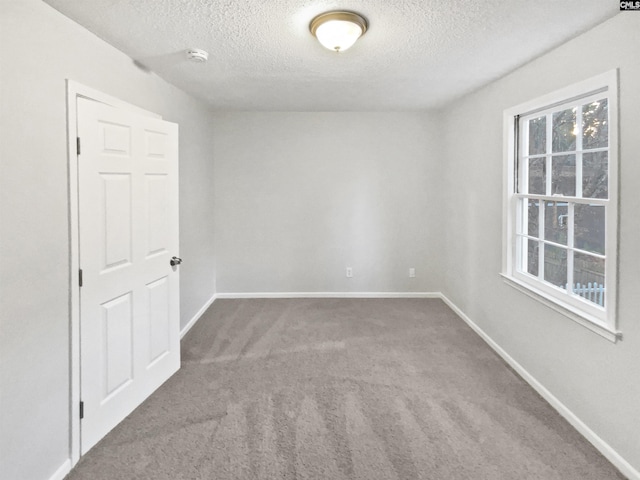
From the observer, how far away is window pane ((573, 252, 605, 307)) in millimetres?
2227

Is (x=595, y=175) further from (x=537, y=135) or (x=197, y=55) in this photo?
(x=197, y=55)

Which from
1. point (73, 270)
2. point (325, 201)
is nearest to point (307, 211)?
point (325, 201)

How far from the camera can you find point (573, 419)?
2.22 metres

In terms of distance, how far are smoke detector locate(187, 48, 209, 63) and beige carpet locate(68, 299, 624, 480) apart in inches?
90.3

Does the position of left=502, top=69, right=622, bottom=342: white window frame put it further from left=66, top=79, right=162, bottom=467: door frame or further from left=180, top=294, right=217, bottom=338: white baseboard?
left=180, top=294, right=217, bottom=338: white baseboard

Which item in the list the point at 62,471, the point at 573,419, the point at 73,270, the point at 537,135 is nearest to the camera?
the point at 62,471

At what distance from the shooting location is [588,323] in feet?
6.98

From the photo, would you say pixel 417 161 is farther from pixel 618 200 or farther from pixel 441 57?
pixel 618 200

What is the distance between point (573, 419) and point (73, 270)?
116 inches

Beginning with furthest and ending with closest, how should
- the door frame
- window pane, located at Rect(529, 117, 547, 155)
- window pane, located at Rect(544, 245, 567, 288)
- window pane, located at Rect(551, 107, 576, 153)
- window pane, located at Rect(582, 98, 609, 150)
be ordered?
window pane, located at Rect(529, 117, 547, 155), window pane, located at Rect(544, 245, 567, 288), window pane, located at Rect(551, 107, 576, 153), window pane, located at Rect(582, 98, 609, 150), the door frame

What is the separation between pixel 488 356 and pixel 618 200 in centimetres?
171

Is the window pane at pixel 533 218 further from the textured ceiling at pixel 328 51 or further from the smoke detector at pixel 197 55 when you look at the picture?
the smoke detector at pixel 197 55

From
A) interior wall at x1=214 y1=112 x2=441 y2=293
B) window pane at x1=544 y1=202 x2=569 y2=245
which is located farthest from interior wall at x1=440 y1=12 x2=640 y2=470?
interior wall at x1=214 y1=112 x2=441 y2=293

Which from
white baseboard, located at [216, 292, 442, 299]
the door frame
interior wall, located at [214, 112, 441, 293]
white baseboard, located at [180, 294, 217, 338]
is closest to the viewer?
the door frame
